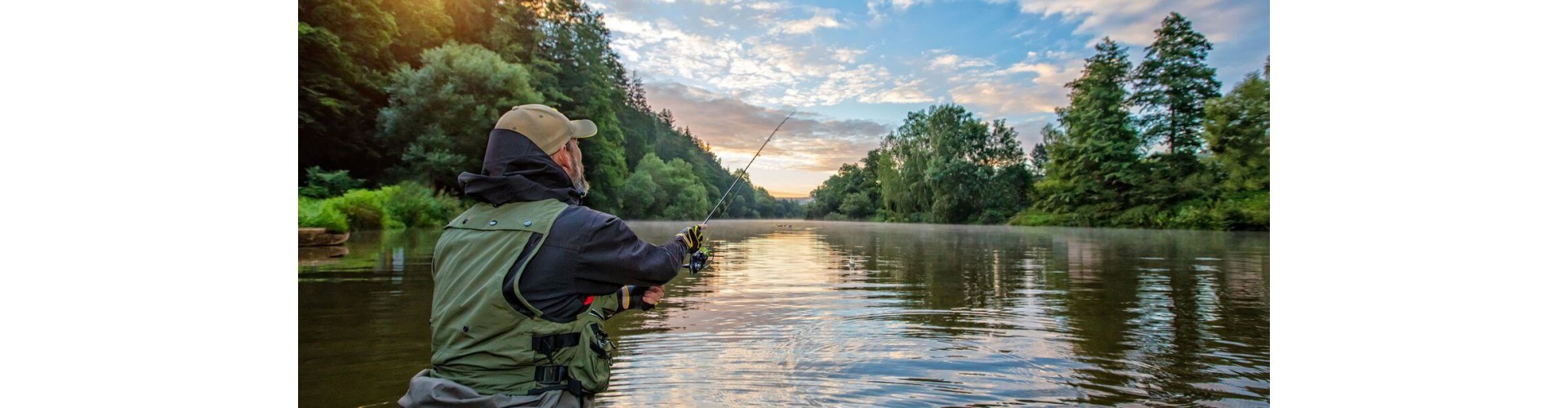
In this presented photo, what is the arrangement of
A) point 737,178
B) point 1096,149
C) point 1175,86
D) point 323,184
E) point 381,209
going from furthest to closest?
point 1096,149 → point 1175,86 → point 323,184 → point 381,209 → point 737,178

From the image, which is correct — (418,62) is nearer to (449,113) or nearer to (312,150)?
(449,113)

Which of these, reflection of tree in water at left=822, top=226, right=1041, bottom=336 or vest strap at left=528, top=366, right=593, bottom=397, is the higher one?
vest strap at left=528, top=366, right=593, bottom=397

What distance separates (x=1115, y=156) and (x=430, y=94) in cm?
2923

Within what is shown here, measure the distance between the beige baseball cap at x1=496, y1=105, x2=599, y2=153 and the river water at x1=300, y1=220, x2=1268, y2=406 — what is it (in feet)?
5.01

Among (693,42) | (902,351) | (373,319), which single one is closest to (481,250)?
(902,351)

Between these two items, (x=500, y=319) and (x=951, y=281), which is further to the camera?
(x=951, y=281)

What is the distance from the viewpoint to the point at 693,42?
103 ft

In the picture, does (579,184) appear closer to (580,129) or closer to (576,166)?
(576,166)

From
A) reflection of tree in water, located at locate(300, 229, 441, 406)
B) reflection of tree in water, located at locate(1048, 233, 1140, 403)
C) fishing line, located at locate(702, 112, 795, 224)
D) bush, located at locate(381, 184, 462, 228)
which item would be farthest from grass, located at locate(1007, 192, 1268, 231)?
reflection of tree in water, located at locate(300, 229, 441, 406)

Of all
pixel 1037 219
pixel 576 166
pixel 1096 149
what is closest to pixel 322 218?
pixel 576 166

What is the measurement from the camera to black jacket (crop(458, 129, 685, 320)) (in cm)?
184

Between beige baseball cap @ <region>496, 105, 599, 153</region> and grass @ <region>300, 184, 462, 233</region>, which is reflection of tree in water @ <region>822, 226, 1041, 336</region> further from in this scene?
grass @ <region>300, 184, 462, 233</region>

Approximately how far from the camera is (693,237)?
237 centimetres

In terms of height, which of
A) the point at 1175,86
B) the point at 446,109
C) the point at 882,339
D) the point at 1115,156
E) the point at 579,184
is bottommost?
the point at 882,339
